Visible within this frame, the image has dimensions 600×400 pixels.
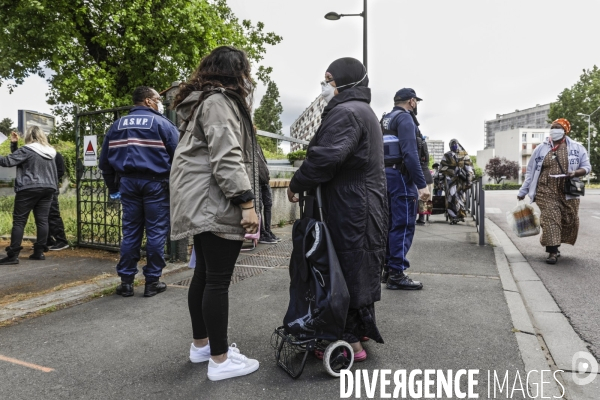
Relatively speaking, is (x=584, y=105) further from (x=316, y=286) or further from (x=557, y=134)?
(x=316, y=286)

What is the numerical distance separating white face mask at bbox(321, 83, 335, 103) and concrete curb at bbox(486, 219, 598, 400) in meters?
2.00

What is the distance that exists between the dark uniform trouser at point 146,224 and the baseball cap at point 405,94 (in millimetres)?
2463

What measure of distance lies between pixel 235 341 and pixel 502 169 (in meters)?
101

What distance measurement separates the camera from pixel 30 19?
663 inches

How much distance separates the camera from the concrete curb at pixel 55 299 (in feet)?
12.8

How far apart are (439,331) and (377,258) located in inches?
40.1

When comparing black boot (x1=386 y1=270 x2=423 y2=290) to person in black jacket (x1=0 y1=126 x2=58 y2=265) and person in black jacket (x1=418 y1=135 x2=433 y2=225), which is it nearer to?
person in black jacket (x1=418 y1=135 x2=433 y2=225)

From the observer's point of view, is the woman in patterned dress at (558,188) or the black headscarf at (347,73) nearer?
the black headscarf at (347,73)

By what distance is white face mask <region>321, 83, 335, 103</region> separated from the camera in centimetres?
299

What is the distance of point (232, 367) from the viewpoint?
268 centimetres

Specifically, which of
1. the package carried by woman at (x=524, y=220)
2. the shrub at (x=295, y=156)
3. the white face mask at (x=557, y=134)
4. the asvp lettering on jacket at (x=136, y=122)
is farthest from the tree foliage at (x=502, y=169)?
the asvp lettering on jacket at (x=136, y=122)

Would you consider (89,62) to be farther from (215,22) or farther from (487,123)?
(487,123)

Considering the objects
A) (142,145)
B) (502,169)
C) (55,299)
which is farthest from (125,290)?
(502,169)

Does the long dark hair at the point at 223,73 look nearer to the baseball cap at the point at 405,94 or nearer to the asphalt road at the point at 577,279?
the baseball cap at the point at 405,94
